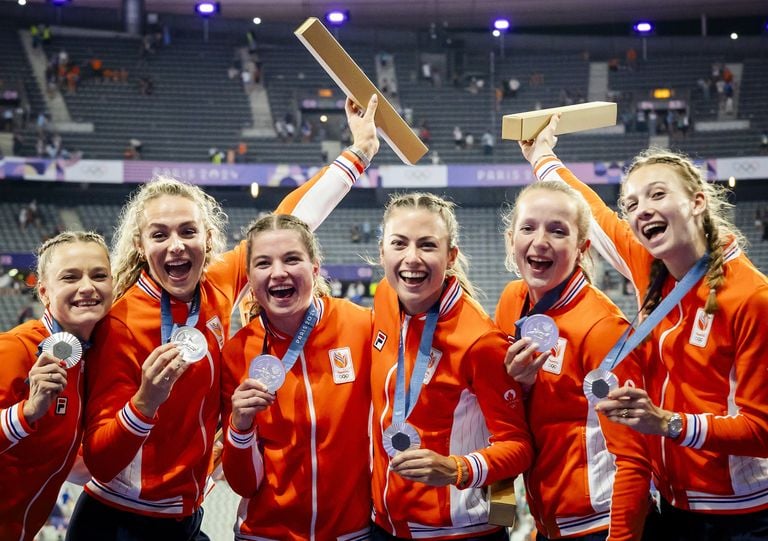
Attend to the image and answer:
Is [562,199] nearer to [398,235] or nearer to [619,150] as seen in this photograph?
[398,235]

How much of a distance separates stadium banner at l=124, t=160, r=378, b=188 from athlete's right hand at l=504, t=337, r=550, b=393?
1788cm

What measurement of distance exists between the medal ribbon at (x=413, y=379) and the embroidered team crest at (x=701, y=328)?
0.79 m

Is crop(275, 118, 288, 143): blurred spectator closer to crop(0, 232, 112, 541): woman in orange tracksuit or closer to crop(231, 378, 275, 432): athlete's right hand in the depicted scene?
crop(0, 232, 112, 541): woman in orange tracksuit

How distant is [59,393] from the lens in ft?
8.19

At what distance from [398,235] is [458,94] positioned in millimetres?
21499

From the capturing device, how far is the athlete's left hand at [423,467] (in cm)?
227

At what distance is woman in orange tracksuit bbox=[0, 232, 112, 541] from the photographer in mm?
2584

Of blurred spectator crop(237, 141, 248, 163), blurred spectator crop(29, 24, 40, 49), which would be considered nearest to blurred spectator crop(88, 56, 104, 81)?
blurred spectator crop(29, 24, 40, 49)

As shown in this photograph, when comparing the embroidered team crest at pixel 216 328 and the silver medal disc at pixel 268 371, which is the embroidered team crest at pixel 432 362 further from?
the embroidered team crest at pixel 216 328

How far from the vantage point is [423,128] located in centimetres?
2228

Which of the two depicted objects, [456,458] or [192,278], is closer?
[456,458]

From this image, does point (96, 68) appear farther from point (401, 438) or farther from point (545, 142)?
point (401, 438)

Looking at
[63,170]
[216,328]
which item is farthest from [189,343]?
[63,170]

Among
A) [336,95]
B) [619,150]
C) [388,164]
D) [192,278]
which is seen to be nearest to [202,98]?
[336,95]
